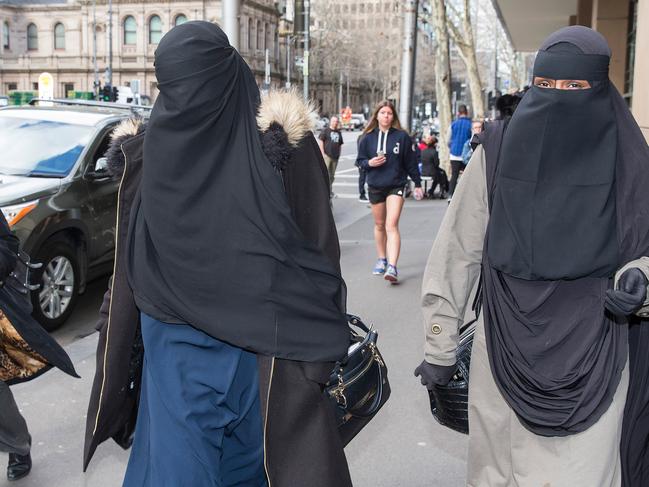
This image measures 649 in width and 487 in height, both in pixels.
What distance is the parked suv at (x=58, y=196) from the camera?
23.7 ft

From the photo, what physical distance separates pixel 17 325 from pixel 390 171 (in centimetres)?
575

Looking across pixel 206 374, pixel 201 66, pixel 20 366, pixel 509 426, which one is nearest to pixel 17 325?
pixel 20 366

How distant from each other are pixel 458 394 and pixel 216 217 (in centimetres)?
113

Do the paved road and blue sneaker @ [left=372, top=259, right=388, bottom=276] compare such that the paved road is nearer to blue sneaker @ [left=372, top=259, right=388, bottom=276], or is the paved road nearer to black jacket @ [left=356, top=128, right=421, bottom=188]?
blue sneaker @ [left=372, top=259, right=388, bottom=276]

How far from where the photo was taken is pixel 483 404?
298 cm

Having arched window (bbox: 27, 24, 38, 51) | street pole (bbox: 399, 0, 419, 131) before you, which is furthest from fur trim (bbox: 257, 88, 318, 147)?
arched window (bbox: 27, 24, 38, 51)

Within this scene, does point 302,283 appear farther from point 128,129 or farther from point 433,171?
point 433,171

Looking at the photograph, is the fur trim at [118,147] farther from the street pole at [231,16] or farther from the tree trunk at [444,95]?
the tree trunk at [444,95]

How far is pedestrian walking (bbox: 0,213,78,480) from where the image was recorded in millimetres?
3787

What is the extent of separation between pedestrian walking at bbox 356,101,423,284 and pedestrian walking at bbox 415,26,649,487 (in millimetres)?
6014

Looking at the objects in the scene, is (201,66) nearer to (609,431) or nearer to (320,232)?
(320,232)

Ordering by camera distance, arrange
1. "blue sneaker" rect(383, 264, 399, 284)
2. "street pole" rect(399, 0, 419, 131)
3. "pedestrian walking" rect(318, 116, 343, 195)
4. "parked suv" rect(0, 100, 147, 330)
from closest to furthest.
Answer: "parked suv" rect(0, 100, 147, 330), "blue sneaker" rect(383, 264, 399, 284), "pedestrian walking" rect(318, 116, 343, 195), "street pole" rect(399, 0, 419, 131)

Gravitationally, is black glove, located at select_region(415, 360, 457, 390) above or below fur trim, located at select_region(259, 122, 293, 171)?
below

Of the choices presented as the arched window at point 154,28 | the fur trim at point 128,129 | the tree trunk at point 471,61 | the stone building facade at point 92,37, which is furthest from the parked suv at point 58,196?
the arched window at point 154,28
